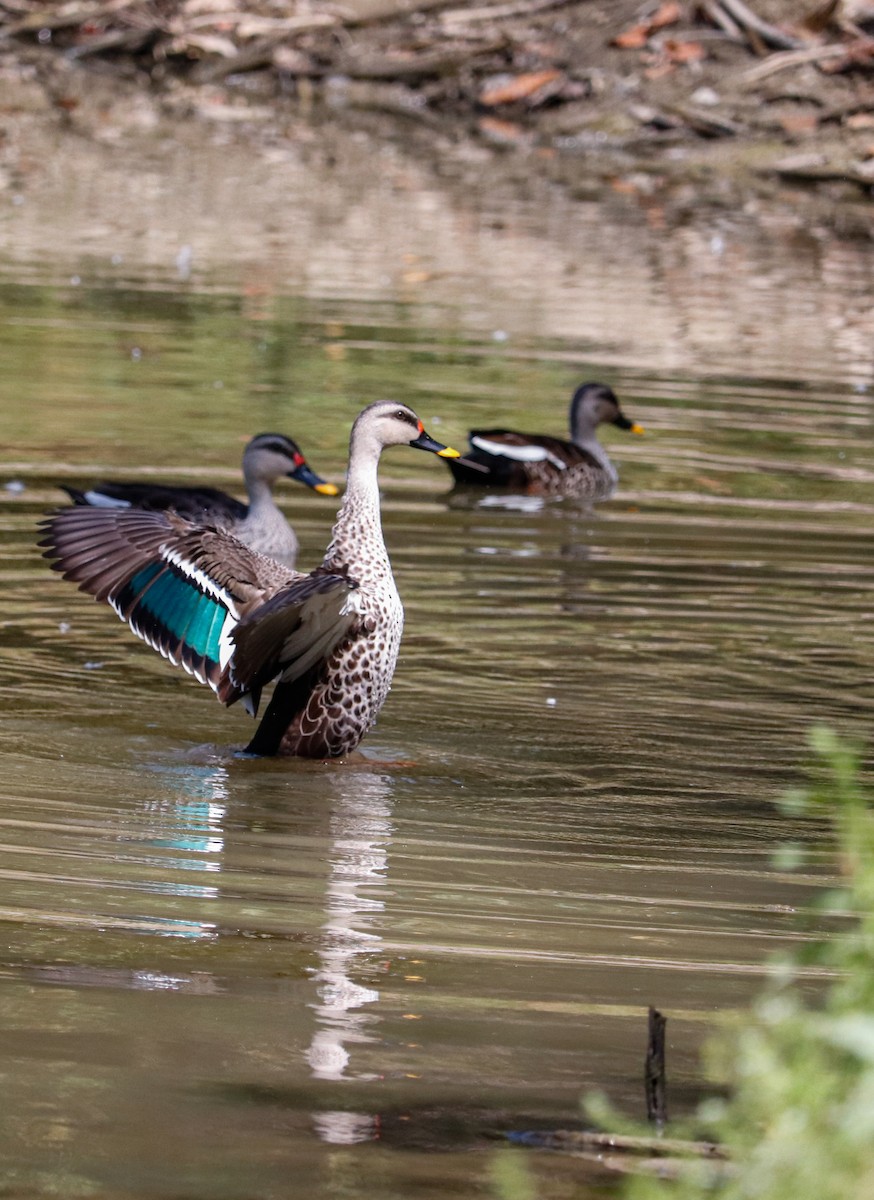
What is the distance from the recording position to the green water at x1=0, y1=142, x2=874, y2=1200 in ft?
11.8

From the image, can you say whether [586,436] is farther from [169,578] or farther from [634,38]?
[634,38]

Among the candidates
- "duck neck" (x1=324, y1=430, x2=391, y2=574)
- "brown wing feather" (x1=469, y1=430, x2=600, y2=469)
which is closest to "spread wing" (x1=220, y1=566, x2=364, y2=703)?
"duck neck" (x1=324, y1=430, x2=391, y2=574)

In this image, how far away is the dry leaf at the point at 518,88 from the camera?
28828 millimetres

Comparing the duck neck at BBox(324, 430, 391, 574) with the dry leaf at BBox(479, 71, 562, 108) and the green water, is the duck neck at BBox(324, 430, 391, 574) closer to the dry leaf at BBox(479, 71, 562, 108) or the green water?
the green water

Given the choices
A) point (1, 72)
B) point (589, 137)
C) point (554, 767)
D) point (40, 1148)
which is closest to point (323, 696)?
point (554, 767)

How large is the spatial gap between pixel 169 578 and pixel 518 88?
23201mm

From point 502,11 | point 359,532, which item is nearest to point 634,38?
point 502,11

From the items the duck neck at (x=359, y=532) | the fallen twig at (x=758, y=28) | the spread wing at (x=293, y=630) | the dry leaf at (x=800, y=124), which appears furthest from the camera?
the fallen twig at (x=758, y=28)

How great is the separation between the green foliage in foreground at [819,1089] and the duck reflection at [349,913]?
1351 mm

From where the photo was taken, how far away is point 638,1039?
13.1 ft

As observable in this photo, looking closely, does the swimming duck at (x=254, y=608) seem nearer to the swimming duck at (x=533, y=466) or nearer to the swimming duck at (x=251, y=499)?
the swimming duck at (x=251, y=499)

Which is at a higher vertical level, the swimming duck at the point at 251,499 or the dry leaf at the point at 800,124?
the dry leaf at the point at 800,124

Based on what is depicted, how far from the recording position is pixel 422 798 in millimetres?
6332

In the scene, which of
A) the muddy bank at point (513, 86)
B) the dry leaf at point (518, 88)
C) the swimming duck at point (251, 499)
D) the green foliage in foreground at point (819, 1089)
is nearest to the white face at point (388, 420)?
the swimming duck at point (251, 499)
